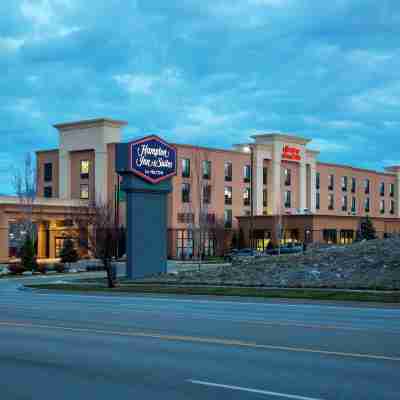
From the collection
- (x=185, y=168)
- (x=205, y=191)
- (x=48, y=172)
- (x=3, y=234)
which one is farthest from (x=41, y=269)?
(x=48, y=172)

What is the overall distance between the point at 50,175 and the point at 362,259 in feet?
173

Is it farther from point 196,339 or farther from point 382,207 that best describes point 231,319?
point 382,207

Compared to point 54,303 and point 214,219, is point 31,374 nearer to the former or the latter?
point 54,303

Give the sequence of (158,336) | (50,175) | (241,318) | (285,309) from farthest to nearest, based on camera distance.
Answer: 1. (50,175)
2. (285,309)
3. (241,318)
4. (158,336)

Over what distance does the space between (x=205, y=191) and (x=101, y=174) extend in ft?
37.0

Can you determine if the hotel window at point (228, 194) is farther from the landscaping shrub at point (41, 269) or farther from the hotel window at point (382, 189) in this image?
the hotel window at point (382, 189)

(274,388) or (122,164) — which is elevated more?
(122,164)

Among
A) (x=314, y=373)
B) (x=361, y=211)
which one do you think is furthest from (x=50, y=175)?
(x=314, y=373)

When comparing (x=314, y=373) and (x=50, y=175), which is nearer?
(x=314, y=373)

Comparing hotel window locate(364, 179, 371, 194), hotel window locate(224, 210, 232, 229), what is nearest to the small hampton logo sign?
hotel window locate(224, 210, 232, 229)

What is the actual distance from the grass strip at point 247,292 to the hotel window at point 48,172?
153 ft

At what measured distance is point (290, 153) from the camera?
8750 centimetres

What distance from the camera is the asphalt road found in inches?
384

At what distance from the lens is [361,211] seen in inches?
3954
